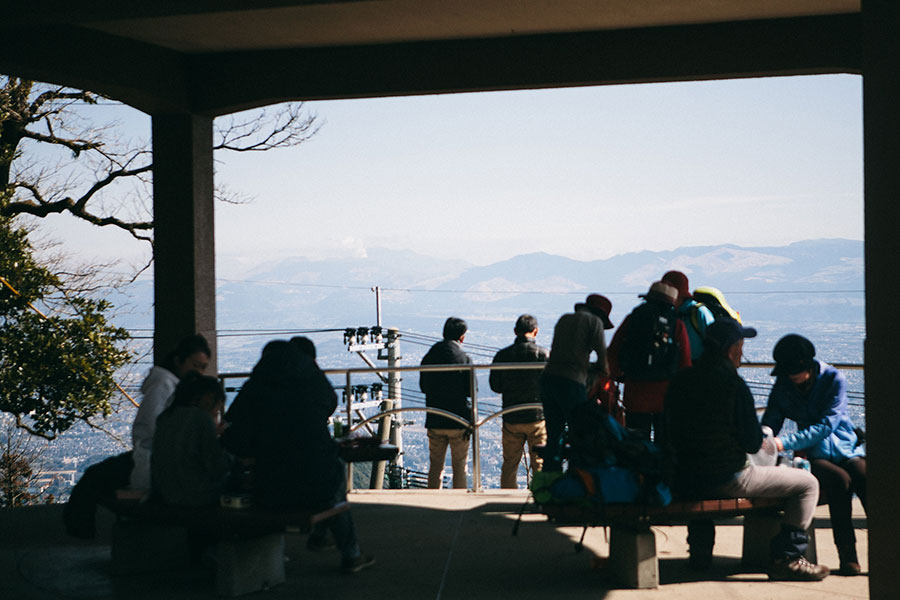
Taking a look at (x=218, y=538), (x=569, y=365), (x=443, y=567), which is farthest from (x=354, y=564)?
(x=569, y=365)

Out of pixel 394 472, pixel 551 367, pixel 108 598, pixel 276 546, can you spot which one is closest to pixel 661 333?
pixel 551 367

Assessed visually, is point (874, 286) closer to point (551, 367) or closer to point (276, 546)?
point (551, 367)

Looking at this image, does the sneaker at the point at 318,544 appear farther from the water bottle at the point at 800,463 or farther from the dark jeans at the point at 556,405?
the water bottle at the point at 800,463

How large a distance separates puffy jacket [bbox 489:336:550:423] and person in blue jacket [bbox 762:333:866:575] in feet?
9.23

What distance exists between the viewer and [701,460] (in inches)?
197

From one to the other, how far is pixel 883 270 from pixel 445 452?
5.42m

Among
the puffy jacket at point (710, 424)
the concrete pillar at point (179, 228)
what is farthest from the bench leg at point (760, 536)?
the concrete pillar at point (179, 228)

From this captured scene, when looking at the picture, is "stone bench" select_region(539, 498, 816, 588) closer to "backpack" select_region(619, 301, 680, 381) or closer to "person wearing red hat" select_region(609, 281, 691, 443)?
"person wearing red hat" select_region(609, 281, 691, 443)

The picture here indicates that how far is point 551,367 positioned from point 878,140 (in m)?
2.74

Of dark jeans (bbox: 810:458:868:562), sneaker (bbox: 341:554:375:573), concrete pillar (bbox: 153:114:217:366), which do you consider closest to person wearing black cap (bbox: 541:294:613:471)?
sneaker (bbox: 341:554:375:573)

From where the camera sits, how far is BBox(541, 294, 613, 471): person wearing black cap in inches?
245

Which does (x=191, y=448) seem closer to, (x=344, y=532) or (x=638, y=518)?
(x=344, y=532)

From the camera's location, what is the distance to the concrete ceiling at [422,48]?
621cm

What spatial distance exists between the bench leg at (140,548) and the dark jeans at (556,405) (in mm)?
2292
